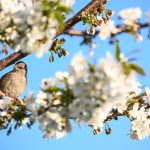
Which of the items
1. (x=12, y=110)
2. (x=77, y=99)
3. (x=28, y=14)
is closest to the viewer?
(x=77, y=99)

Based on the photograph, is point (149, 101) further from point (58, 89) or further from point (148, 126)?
point (58, 89)

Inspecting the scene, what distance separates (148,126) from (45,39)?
240 cm

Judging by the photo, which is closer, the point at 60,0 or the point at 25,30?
the point at 25,30

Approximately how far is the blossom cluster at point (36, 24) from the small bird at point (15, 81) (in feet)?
13.8

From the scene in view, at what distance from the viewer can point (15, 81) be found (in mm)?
7680

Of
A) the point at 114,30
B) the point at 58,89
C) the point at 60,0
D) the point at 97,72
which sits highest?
the point at 60,0

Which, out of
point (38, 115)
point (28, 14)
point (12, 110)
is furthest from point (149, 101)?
point (28, 14)

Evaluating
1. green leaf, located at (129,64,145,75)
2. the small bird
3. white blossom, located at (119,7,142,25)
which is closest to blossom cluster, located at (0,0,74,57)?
white blossom, located at (119,7,142,25)

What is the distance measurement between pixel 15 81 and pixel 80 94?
512cm

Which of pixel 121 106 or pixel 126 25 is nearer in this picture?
pixel 126 25

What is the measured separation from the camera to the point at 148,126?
16.8 feet

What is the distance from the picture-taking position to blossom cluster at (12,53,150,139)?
2596 mm

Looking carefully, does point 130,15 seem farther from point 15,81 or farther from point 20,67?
point 20,67

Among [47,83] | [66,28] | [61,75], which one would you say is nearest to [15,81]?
[66,28]
